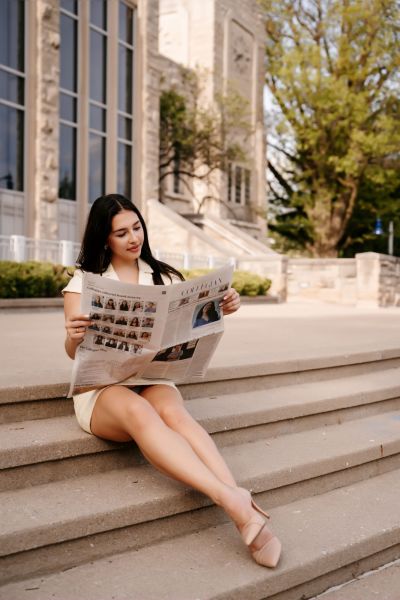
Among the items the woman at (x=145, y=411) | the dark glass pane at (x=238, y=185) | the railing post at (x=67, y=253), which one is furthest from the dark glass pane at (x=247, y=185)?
the woman at (x=145, y=411)

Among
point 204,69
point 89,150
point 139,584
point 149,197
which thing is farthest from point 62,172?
point 139,584

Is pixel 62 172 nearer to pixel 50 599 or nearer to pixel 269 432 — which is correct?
pixel 269 432

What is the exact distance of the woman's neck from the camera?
130 inches

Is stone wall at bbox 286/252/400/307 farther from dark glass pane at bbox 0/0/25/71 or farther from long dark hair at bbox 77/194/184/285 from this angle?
long dark hair at bbox 77/194/184/285

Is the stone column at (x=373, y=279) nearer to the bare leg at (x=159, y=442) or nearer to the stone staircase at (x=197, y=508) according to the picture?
the stone staircase at (x=197, y=508)

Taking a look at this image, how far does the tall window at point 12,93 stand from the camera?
50.0 feet

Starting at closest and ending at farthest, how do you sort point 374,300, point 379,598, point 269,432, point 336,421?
A: point 379,598 → point 269,432 → point 336,421 → point 374,300

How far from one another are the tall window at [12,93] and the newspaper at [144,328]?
45.0 feet

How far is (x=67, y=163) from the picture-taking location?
17406mm

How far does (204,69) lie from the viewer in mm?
23766

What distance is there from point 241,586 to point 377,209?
26114 mm

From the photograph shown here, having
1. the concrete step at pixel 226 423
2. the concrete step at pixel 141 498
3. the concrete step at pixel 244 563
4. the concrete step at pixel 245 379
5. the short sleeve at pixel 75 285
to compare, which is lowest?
the concrete step at pixel 244 563

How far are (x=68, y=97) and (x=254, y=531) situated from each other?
16739mm

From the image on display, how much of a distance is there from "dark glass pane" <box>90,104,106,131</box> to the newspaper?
16470mm
